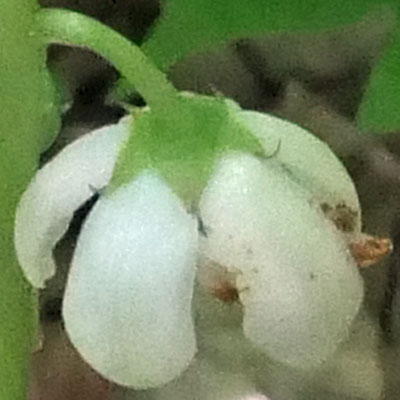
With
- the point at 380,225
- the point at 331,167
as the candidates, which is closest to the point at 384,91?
the point at 331,167

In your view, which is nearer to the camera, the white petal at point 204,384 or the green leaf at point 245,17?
the green leaf at point 245,17

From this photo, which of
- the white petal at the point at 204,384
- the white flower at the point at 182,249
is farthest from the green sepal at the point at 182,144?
the white petal at the point at 204,384

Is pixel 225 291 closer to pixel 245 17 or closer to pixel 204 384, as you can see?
pixel 245 17

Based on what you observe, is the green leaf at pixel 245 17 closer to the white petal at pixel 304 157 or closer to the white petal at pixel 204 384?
the white petal at pixel 304 157

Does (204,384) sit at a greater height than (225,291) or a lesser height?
lesser

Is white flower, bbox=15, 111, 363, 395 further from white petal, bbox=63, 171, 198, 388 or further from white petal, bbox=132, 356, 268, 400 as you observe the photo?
white petal, bbox=132, 356, 268, 400

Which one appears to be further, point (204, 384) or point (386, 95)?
point (204, 384)

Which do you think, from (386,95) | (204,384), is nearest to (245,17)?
(386,95)
